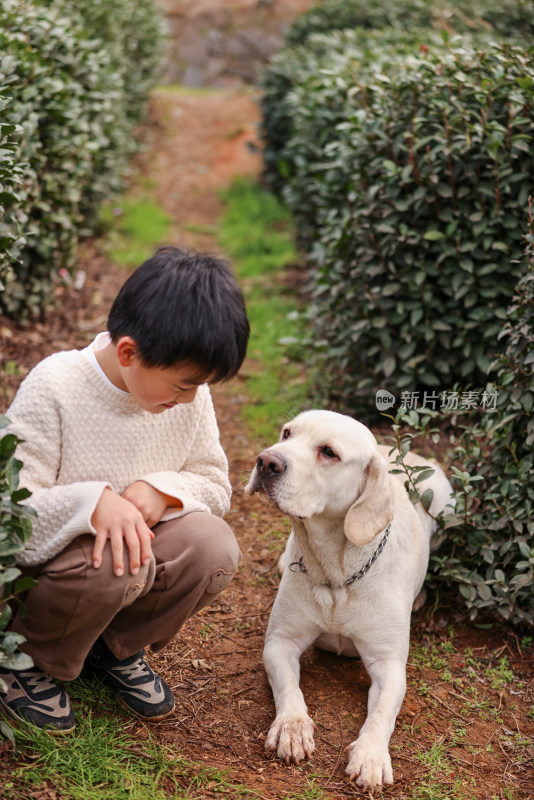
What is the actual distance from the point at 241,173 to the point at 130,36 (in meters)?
2.28

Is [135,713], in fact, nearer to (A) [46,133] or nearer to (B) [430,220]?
(B) [430,220]

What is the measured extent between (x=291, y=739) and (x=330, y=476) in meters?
0.94

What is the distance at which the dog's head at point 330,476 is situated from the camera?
2.91 meters

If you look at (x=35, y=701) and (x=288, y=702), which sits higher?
Result: (x=35, y=701)

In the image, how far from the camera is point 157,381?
8.61 feet

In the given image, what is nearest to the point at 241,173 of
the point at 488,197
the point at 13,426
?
the point at 488,197

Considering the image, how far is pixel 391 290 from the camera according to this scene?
15.9 ft

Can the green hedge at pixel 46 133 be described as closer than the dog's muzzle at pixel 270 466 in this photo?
No

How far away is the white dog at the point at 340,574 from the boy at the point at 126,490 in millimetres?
361

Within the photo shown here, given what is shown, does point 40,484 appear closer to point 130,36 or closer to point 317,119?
point 317,119

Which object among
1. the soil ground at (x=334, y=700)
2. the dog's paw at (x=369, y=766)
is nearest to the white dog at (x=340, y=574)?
the dog's paw at (x=369, y=766)

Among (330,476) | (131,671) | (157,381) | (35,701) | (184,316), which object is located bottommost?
(131,671)

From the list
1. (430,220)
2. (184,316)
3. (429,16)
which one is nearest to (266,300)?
(430,220)

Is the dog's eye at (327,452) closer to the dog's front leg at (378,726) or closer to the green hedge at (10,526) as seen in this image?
the dog's front leg at (378,726)
